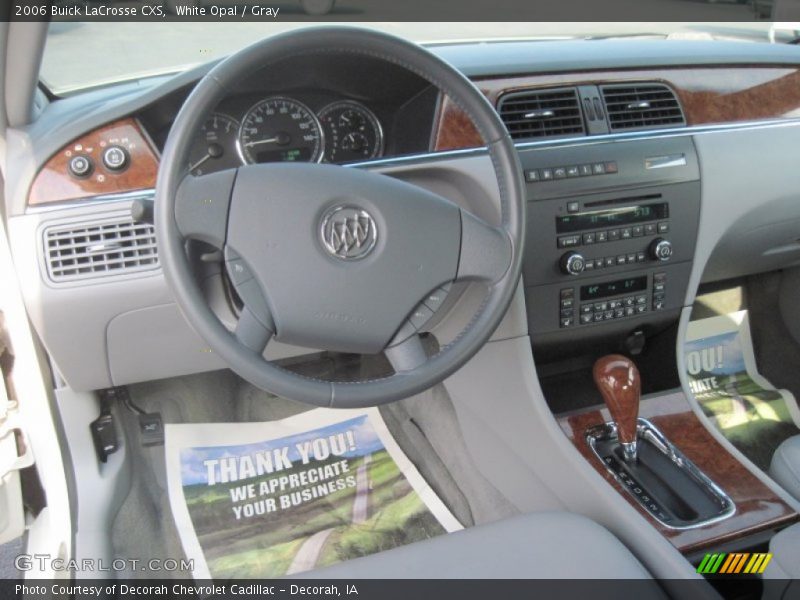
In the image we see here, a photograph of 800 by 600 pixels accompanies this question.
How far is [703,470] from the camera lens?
1.63 meters

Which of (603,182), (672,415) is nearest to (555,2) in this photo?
(603,182)

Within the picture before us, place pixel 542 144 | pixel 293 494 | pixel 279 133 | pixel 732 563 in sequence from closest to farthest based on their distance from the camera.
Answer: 1. pixel 732 563
2. pixel 279 133
3. pixel 542 144
4. pixel 293 494

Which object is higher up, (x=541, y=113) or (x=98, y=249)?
(x=541, y=113)

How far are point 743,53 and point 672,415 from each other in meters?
0.94

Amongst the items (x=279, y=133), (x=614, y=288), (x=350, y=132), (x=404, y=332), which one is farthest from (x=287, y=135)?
(x=614, y=288)

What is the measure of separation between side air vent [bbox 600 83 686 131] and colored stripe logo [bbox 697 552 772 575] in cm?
93

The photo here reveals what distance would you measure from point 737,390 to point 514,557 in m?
1.41

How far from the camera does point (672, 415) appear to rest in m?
1.79

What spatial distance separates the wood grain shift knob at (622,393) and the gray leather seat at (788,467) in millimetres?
296

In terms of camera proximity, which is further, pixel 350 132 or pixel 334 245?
pixel 350 132

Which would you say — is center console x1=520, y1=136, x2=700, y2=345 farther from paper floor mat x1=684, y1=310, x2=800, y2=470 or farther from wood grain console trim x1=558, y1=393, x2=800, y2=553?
paper floor mat x1=684, y1=310, x2=800, y2=470

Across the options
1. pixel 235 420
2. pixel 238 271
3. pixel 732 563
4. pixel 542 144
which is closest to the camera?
pixel 238 271

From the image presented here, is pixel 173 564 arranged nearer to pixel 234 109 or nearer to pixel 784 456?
pixel 234 109

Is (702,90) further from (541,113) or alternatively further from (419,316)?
(419,316)
